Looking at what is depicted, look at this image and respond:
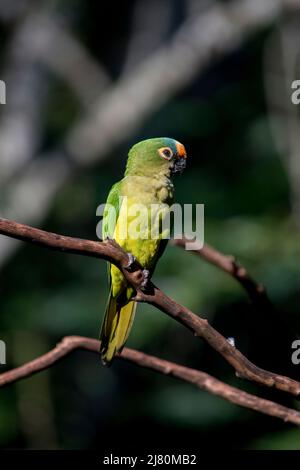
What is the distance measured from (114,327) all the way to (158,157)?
77 centimetres

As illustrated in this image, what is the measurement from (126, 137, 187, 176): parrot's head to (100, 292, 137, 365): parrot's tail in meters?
0.58

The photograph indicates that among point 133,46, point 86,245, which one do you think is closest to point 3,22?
point 133,46

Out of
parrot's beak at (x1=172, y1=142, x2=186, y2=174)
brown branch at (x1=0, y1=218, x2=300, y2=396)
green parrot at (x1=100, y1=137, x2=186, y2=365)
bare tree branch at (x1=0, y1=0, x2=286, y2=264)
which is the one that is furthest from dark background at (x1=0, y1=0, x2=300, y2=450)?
brown branch at (x1=0, y1=218, x2=300, y2=396)

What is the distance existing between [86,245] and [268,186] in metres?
4.83

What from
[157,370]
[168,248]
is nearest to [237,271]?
[157,370]

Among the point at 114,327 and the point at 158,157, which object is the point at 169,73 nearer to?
the point at 158,157

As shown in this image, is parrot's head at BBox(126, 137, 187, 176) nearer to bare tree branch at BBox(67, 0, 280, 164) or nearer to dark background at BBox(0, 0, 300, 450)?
dark background at BBox(0, 0, 300, 450)

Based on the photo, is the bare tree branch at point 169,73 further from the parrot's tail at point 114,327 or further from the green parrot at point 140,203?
the parrot's tail at point 114,327

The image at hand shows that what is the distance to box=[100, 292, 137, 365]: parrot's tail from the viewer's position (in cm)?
303

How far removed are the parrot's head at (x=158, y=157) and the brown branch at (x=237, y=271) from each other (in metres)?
0.40

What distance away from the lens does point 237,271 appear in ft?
10.1

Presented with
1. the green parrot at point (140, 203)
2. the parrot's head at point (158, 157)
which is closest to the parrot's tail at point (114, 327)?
the green parrot at point (140, 203)

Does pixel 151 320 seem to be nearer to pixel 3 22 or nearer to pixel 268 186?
pixel 268 186

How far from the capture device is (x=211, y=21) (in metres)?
7.60
